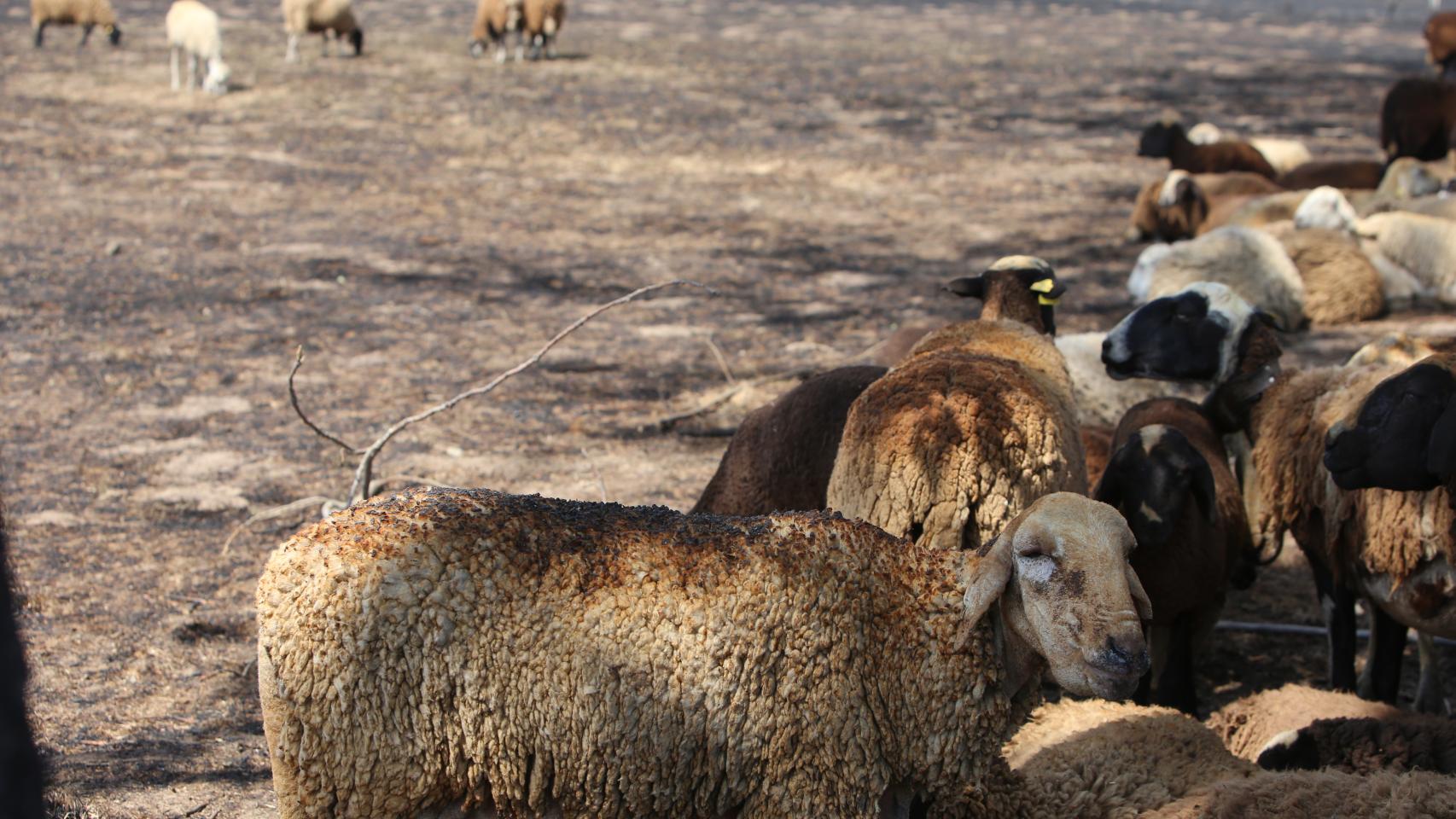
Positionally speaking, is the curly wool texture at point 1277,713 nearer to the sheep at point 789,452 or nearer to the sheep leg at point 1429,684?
the sheep leg at point 1429,684

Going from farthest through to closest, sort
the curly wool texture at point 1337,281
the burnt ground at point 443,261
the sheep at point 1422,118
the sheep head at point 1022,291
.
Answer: the sheep at point 1422,118 → the curly wool texture at point 1337,281 → the sheep head at point 1022,291 → the burnt ground at point 443,261

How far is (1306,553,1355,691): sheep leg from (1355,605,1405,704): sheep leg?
84mm

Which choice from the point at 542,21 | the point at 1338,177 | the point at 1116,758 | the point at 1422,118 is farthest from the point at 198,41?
the point at 1116,758

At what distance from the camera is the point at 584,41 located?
27.4 meters

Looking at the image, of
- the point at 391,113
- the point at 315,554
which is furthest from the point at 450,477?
the point at 391,113

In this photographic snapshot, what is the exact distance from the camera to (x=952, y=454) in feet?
16.8

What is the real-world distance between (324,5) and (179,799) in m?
21.1

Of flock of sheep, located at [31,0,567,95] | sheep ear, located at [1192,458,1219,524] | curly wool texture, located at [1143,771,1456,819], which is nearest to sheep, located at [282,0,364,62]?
flock of sheep, located at [31,0,567,95]

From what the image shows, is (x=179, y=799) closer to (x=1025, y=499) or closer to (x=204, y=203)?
(x=1025, y=499)

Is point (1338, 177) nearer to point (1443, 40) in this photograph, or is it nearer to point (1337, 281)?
point (1337, 281)

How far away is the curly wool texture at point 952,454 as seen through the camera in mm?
5129

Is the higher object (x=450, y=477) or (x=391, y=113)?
(x=391, y=113)

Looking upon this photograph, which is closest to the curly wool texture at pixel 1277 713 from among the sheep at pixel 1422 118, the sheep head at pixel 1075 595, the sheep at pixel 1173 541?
the sheep at pixel 1173 541

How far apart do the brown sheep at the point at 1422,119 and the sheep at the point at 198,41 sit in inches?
613
